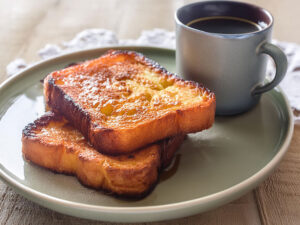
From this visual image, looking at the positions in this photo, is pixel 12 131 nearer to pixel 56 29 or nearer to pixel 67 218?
pixel 67 218

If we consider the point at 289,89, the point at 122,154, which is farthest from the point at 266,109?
the point at 122,154

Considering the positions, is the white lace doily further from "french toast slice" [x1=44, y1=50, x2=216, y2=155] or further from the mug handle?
"french toast slice" [x1=44, y1=50, x2=216, y2=155]

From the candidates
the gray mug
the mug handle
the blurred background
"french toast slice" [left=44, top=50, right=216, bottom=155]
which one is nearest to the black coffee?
the gray mug

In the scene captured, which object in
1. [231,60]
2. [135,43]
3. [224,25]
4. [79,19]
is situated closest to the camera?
[231,60]

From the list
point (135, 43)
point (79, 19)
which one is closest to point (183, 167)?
point (135, 43)

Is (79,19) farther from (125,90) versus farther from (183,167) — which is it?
(183,167)

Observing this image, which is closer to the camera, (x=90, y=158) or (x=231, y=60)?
(x=90, y=158)

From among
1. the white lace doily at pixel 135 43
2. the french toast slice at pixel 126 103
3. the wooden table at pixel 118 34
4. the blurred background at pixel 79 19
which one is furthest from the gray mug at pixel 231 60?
the blurred background at pixel 79 19
